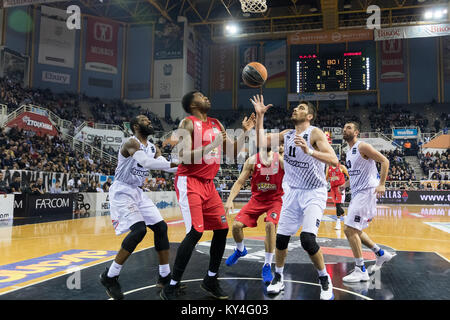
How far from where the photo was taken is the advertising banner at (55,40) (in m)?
26.7

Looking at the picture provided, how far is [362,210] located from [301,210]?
129 cm

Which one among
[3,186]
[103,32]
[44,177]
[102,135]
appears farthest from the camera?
[103,32]

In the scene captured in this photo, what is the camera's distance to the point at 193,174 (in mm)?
4012

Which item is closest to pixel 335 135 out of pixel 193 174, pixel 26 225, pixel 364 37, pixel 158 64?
pixel 364 37

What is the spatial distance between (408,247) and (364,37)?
1587 cm

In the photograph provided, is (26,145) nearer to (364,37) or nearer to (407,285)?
(407,285)

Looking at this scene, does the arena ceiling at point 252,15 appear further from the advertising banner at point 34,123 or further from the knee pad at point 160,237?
the knee pad at point 160,237

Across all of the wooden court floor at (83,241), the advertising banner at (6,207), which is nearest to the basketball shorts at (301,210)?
the wooden court floor at (83,241)

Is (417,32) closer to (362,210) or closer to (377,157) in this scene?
(377,157)

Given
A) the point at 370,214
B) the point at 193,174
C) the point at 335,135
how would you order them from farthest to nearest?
the point at 335,135 < the point at 370,214 < the point at 193,174

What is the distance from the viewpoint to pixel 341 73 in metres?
22.7

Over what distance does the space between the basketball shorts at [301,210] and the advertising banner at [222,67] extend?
2966cm

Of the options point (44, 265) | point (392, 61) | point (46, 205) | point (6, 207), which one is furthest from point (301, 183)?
point (392, 61)
